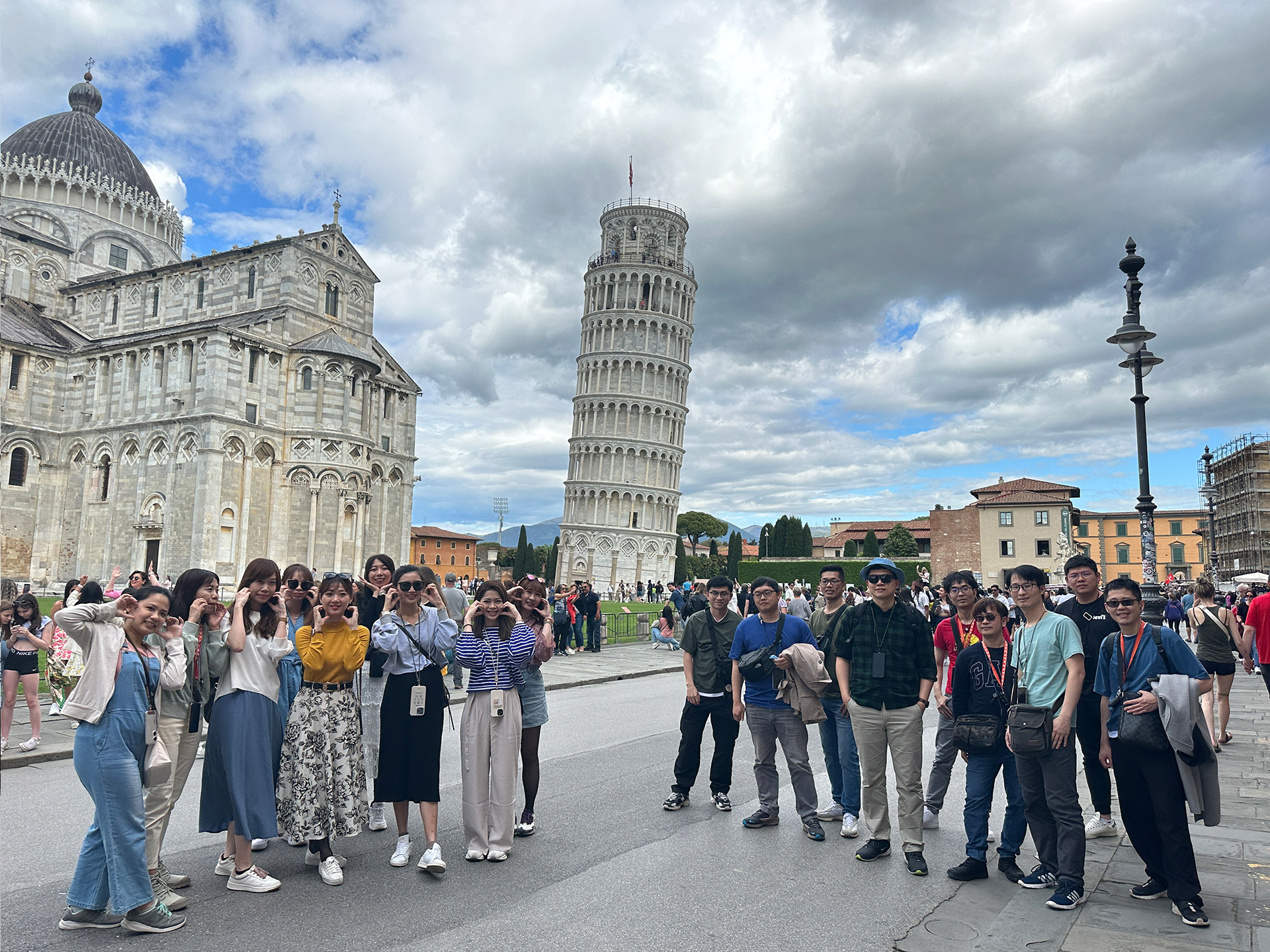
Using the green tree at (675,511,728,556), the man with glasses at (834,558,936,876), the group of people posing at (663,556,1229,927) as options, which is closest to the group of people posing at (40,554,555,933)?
the group of people posing at (663,556,1229,927)

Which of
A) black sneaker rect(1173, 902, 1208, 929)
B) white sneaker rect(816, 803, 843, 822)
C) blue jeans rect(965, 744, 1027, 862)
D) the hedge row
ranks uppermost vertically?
the hedge row

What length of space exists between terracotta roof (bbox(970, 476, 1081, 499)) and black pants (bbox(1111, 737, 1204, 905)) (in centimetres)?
6777

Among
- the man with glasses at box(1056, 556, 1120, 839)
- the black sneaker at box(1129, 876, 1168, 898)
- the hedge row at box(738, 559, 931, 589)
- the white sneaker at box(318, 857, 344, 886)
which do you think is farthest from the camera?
the hedge row at box(738, 559, 931, 589)

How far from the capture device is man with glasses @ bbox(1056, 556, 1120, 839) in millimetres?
5516

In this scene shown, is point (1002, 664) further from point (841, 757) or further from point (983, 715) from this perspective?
point (841, 757)

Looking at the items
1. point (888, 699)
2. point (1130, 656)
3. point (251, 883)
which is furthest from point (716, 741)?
point (251, 883)

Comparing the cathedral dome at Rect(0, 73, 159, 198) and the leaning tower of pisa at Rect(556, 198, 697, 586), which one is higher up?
the cathedral dome at Rect(0, 73, 159, 198)

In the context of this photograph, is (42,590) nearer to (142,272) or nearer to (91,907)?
(142,272)

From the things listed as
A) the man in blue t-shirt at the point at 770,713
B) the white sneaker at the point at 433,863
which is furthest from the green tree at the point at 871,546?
the white sneaker at the point at 433,863

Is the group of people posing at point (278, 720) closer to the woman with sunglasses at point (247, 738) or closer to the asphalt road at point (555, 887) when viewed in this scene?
the woman with sunglasses at point (247, 738)

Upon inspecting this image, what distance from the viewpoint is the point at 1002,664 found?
559cm

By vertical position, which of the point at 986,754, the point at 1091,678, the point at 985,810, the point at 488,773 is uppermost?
the point at 1091,678

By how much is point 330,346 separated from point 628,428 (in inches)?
1418

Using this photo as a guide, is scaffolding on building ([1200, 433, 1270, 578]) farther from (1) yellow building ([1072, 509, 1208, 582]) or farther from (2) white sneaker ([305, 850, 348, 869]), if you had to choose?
(2) white sneaker ([305, 850, 348, 869])
